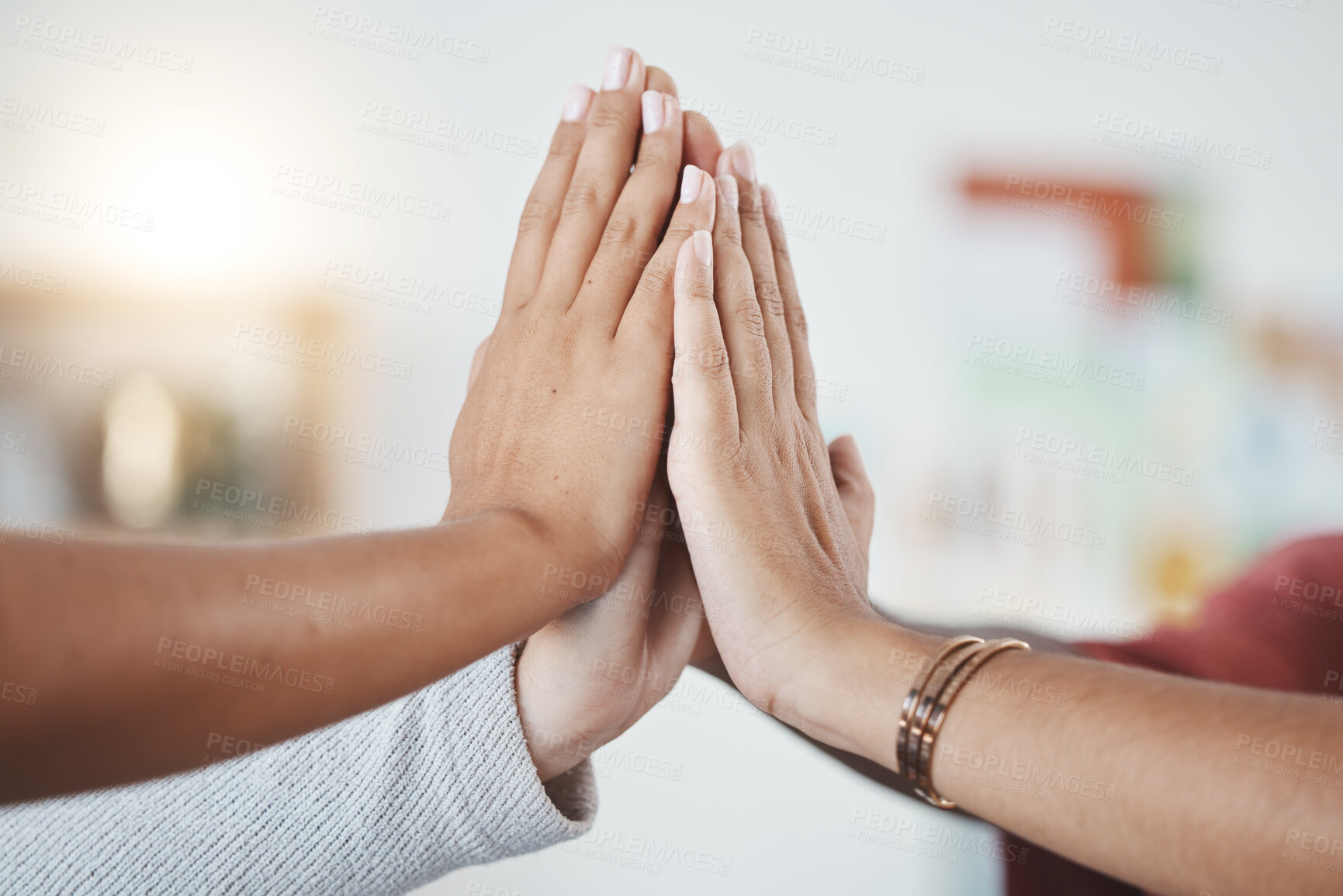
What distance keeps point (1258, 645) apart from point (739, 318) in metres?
0.75

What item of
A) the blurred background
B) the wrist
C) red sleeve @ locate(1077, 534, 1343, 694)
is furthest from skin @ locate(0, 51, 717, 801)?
the blurred background

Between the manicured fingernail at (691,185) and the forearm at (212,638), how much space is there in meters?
0.40

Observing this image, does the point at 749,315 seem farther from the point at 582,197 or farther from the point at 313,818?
the point at 313,818

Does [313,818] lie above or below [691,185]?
below

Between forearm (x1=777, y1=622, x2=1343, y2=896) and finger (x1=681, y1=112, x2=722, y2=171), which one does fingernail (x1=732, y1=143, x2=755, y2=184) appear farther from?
forearm (x1=777, y1=622, x2=1343, y2=896)

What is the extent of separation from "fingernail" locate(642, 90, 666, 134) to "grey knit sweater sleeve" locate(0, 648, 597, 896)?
510 mm

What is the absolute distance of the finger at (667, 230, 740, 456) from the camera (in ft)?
2.13

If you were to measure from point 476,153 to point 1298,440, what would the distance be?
6.56 ft

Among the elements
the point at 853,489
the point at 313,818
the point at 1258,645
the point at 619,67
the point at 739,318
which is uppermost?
the point at 619,67

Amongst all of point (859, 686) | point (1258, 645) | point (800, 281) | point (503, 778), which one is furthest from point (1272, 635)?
point (800, 281)

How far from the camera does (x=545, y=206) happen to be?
798 mm

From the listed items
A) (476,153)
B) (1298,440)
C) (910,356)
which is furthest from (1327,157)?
(476,153)

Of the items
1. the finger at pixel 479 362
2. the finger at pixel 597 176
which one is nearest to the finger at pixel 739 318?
the finger at pixel 597 176

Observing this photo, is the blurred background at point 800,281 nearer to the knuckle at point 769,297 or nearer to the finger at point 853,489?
the finger at point 853,489
